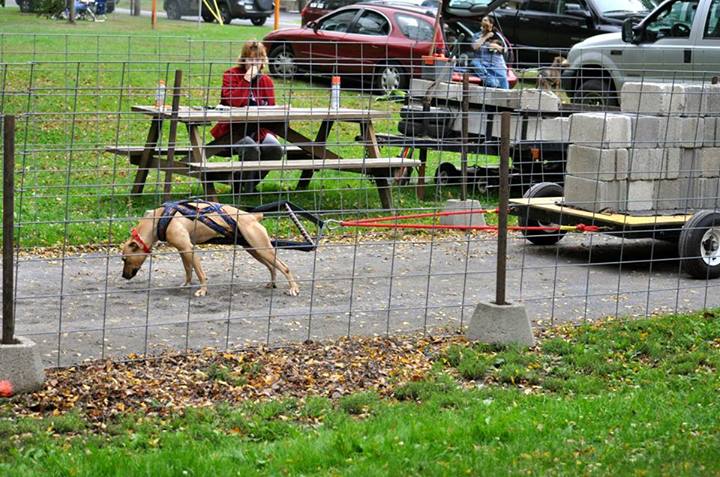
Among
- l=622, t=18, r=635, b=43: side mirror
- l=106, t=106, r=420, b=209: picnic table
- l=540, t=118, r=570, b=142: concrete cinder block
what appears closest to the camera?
l=106, t=106, r=420, b=209: picnic table

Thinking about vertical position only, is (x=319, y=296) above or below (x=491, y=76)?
below

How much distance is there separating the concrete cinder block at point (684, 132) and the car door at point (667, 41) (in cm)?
558

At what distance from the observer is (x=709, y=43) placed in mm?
16109

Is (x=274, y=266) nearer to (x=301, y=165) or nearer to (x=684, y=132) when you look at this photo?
(x=301, y=165)

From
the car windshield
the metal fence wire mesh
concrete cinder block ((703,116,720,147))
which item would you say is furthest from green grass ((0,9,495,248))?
the car windshield

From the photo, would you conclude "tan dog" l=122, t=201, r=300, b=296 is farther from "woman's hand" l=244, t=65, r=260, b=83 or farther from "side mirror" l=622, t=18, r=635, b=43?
"side mirror" l=622, t=18, r=635, b=43

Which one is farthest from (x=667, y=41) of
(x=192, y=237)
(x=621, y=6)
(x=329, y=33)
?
(x=192, y=237)

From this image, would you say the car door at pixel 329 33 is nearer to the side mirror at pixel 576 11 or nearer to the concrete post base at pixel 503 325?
the side mirror at pixel 576 11

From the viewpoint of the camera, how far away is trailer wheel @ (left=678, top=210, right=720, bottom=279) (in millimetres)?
10164

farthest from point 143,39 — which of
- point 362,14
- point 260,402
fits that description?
point 260,402

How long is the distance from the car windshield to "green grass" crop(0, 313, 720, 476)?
15654 millimetres

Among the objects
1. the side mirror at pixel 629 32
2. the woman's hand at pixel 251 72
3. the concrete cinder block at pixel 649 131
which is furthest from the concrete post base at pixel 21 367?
the side mirror at pixel 629 32

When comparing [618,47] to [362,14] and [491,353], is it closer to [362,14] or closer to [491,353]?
[362,14]

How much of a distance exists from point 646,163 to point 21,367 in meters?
5.97
